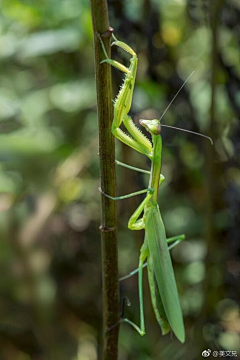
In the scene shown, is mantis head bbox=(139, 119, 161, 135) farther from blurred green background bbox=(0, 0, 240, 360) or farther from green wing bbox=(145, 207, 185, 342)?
blurred green background bbox=(0, 0, 240, 360)

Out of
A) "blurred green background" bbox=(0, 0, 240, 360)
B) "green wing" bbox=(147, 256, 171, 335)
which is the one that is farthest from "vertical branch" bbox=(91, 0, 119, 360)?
"blurred green background" bbox=(0, 0, 240, 360)

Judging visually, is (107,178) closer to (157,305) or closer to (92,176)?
(157,305)

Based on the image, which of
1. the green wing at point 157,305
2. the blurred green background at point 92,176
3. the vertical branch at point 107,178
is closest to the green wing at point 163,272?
the green wing at point 157,305

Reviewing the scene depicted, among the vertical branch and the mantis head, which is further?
the mantis head

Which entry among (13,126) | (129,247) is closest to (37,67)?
(13,126)

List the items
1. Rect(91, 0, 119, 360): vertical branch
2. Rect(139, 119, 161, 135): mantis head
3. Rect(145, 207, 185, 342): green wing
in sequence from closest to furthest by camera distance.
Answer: Rect(91, 0, 119, 360): vertical branch, Rect(139, 119, 161, 135): mantis head, Rect(145, 207, 185, 342): green wing
